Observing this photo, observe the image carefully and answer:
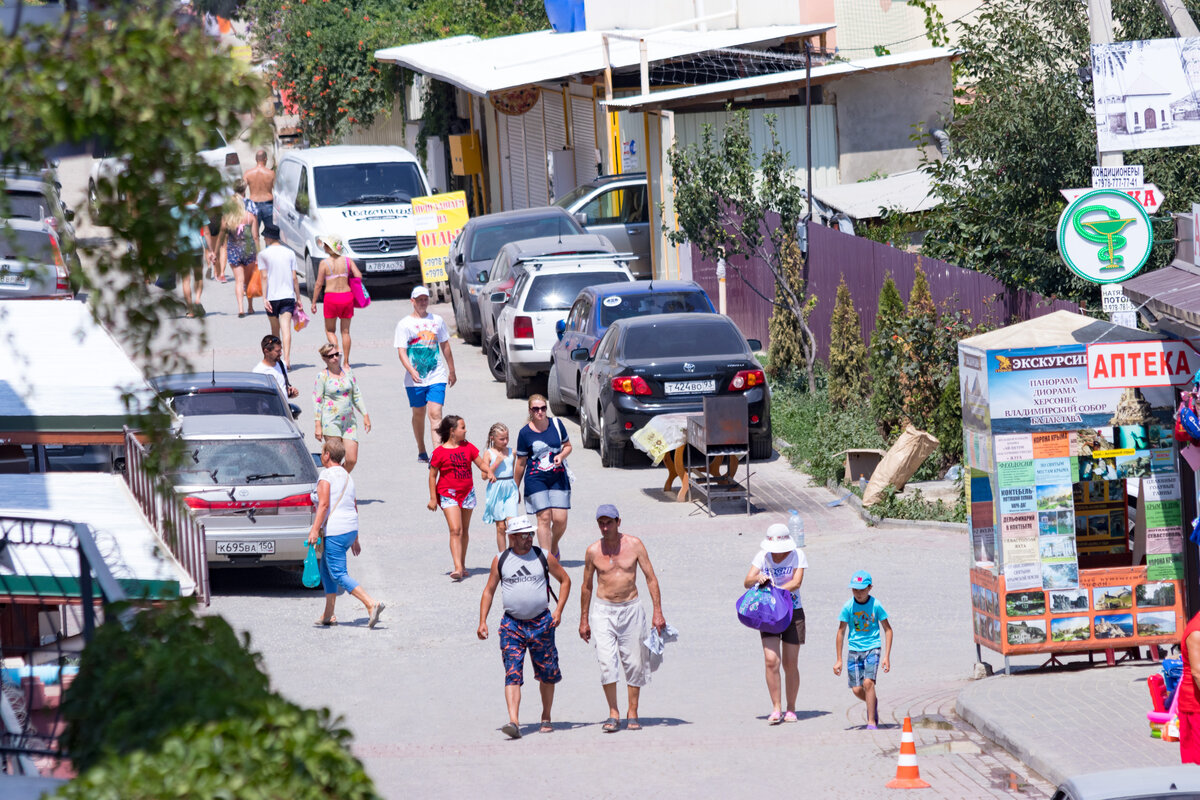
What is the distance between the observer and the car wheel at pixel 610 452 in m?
18.9

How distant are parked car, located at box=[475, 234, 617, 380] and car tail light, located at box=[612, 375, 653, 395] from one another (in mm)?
5041

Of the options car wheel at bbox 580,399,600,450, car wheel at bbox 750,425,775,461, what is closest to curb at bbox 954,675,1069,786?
car wheel at bbox 750,425,775,461

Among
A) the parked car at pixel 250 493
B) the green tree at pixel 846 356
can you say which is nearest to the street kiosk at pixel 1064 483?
the parked car at pixel 250 493

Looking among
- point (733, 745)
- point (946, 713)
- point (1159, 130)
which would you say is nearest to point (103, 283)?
point (733, 745)

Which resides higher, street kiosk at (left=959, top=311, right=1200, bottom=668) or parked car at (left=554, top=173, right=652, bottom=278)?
parked car at (left=554, top=173, right=652, bottom=278)

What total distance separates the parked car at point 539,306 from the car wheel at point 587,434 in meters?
2.09

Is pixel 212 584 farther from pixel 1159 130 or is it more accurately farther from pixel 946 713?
pixel 1159 130

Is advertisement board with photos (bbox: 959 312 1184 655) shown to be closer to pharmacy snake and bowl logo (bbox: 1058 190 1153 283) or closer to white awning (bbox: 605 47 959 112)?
pharmacy snake and bowl logo (bbox: 1058 190 1153 283)

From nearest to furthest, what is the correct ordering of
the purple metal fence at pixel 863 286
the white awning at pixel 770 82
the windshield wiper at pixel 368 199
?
the purple metal fence at pixel 863 286, the white awning at pixel 770 82, the windshield wiper at pixel 368 199

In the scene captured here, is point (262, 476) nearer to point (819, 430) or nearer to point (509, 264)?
point (819, 430)

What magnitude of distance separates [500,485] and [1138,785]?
8.73 meters

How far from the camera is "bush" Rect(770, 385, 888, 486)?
18250 millimetres

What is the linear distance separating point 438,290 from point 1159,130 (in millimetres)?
18937

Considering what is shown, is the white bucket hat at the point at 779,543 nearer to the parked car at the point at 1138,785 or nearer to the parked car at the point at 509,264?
the parked car at the point at 1138,785
